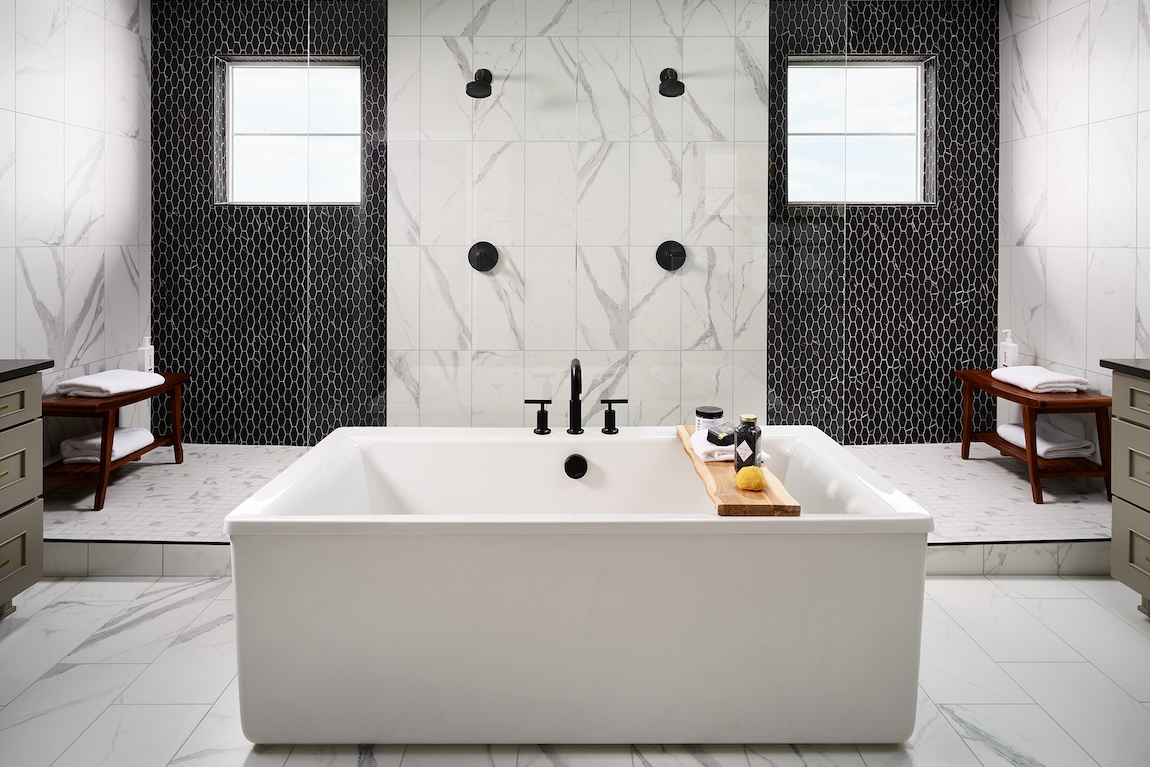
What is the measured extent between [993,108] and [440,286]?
3.47m

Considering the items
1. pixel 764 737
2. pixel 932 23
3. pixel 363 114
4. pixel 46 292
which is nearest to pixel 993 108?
pixel 932 23

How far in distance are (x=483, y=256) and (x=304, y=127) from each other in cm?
77

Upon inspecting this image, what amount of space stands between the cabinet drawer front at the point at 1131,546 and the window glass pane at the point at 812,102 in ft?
5.31

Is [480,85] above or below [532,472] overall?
above

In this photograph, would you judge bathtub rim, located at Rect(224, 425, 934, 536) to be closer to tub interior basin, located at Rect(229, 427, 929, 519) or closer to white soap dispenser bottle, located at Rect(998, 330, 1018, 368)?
tub interior basin, located at Rect(229, 427, 929, 519)

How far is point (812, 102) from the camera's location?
298cm

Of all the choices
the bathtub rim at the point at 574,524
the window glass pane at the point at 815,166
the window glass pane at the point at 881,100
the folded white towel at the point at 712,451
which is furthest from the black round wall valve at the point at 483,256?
the window glass pane at the point at 881,100

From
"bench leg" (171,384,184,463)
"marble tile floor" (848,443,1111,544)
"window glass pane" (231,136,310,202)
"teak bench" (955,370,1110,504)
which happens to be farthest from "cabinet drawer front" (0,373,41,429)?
"teak bench" (955,370,1110,504)

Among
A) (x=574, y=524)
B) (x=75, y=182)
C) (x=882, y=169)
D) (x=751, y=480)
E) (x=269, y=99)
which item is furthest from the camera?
(x=75, y=182)

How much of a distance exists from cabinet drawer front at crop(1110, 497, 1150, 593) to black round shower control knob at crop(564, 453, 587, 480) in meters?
1.82

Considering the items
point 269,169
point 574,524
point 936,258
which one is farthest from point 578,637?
point 936,258

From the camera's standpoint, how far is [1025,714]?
222 cm

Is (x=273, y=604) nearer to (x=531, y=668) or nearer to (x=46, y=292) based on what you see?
(x=531, y=668)

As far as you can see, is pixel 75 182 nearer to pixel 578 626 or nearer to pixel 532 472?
pixel 532 472
